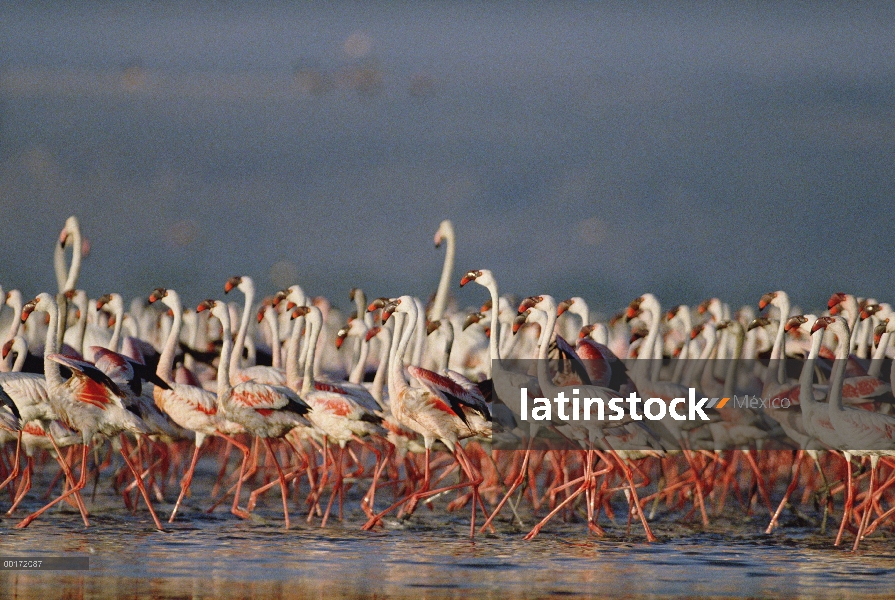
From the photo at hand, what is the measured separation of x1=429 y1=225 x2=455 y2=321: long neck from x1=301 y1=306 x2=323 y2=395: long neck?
4.42 metres

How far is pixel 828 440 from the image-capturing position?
11047 mm

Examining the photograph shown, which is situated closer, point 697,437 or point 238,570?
point 238,570

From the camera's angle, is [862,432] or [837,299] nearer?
[862,432]

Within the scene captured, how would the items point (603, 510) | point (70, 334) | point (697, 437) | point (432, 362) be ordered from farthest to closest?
point (432, 362) → point (70, 334) → point (603, 510) → point (697, 437)

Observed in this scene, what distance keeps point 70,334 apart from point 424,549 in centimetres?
721

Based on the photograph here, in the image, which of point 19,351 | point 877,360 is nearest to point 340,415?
point 19,351

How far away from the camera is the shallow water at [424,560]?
334 inches

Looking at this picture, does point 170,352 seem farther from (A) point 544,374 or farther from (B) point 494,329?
(A) point 544,374

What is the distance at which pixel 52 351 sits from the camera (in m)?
11.9

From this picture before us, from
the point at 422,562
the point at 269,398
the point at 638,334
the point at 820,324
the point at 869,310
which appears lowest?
the point at 422,562

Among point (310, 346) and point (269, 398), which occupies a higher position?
point (310, 346)

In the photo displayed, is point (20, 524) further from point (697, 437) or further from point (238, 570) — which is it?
point (697, 437)

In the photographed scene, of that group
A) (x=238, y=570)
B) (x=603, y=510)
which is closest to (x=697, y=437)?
(x=603, y=510)

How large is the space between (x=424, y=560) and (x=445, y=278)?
9.75m
